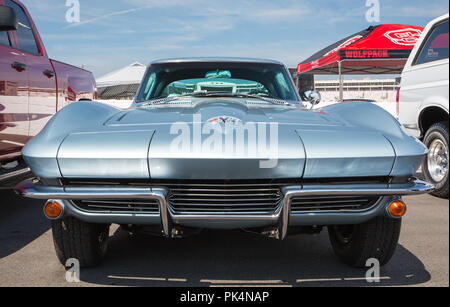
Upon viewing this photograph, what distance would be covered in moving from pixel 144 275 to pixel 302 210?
1009 mm

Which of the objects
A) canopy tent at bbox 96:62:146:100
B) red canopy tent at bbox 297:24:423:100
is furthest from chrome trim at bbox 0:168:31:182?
canopy tent at bbox 96:62:146:100

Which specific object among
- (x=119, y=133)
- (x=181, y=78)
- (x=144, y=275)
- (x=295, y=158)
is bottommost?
(x=144, y=275)

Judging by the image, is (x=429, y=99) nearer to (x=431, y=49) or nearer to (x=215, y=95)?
(x=431, y=49)

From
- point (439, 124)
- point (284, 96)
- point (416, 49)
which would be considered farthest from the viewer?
point (416, 49)

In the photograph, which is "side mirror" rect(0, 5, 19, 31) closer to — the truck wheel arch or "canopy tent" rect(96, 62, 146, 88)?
the truck wheel arch

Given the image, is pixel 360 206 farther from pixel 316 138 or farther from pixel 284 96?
pixel 284 96

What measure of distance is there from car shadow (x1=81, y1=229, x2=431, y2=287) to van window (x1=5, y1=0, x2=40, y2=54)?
2709 mm

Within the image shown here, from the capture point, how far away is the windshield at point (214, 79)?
3631mm

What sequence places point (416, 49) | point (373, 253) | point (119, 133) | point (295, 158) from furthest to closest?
point (416, 49), point (373, 253), point (119, 133), point (295, 158)

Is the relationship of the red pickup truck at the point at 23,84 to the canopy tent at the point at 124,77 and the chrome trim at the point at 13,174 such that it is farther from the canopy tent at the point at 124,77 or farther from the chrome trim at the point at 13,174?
the canopy tent at the point at 124,77

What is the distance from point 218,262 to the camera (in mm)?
2633

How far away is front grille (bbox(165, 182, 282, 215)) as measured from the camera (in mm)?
2010

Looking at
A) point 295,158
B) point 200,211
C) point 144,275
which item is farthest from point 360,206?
point 144,275

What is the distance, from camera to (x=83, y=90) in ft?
18.3
